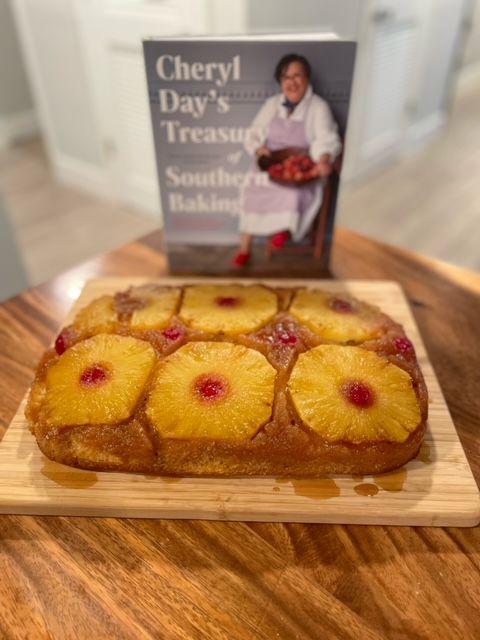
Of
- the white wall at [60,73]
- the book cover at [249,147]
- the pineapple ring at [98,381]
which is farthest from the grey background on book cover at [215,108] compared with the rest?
the white wall at [60,73]

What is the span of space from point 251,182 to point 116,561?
0.61 metres

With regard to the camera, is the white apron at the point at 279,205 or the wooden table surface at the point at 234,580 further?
the white apron at the point at 279,205

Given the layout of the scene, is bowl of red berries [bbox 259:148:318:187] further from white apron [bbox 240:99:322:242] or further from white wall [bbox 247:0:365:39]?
white wall [bbox 247:0:365:39]

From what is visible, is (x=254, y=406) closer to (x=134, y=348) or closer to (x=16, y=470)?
(x=134, y=348)

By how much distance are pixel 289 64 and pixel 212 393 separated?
0.50 m

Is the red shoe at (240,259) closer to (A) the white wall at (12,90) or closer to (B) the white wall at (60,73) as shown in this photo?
(B) the white wall at (60,73)

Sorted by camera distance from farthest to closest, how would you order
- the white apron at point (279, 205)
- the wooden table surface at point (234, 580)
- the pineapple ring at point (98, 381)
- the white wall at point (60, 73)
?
the white wall at point (60, 73)
the white apron at point (279, 205)
the pineapple ring at point (98, 381)
the wooden table surface at point (234, 580)

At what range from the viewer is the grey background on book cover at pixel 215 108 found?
0.75m

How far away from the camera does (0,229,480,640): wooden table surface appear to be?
51 centimetres

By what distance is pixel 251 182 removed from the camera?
88cm

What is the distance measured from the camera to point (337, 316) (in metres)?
0.76

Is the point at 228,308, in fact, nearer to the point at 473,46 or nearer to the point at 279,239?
the point at 279,239

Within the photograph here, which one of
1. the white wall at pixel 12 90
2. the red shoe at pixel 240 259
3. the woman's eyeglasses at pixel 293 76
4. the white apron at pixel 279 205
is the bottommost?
the white wall at pixel 12 90

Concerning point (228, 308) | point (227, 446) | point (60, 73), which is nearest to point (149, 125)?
point (60, 73)
